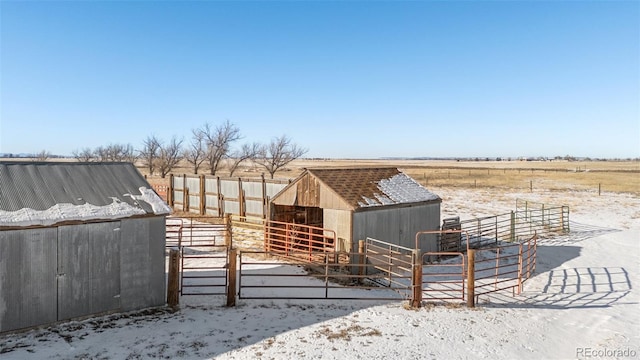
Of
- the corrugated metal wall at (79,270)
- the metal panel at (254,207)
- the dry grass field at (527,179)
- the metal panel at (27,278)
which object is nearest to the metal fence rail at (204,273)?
the corrugated metal wall at (79,270)

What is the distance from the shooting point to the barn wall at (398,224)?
567 inches

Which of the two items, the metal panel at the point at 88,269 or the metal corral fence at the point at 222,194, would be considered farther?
the metal corral fence at the point at 222,194

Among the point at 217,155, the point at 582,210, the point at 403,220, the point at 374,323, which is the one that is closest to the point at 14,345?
the point at 374,323

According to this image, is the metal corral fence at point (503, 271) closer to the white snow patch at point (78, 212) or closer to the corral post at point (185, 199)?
the white snow patch at point (78, 212)

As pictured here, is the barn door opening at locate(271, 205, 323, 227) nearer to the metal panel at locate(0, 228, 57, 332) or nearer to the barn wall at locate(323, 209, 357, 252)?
the barn wall at locate(323, 209, 357, 252)

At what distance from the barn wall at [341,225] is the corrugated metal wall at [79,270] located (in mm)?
6027

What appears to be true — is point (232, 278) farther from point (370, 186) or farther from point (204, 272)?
point (370, 186)

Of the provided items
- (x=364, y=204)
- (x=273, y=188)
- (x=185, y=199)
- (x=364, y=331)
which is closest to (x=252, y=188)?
(x=273, y=188)

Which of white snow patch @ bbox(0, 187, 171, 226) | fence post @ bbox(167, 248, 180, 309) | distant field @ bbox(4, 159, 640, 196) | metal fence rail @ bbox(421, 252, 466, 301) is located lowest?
metal fence rail @ bbox(421, 252, 466, 301)

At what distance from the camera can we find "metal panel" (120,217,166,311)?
387 inches

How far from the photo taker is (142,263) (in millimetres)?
10055

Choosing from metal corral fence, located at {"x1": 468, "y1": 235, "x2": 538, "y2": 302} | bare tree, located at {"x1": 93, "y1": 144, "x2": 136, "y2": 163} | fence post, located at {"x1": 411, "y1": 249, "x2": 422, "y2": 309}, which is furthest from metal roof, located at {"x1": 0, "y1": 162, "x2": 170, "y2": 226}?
bare tree, located at {"x1": 93, "y1": 144, "x2": 136, "y2": 163}

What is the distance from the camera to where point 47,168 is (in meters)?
10.3

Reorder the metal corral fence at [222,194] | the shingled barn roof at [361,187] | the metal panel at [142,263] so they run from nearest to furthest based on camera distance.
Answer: the metal panel at [142,263], the shingled barn roof at [361,187], the metal corral fence at [222,194]
